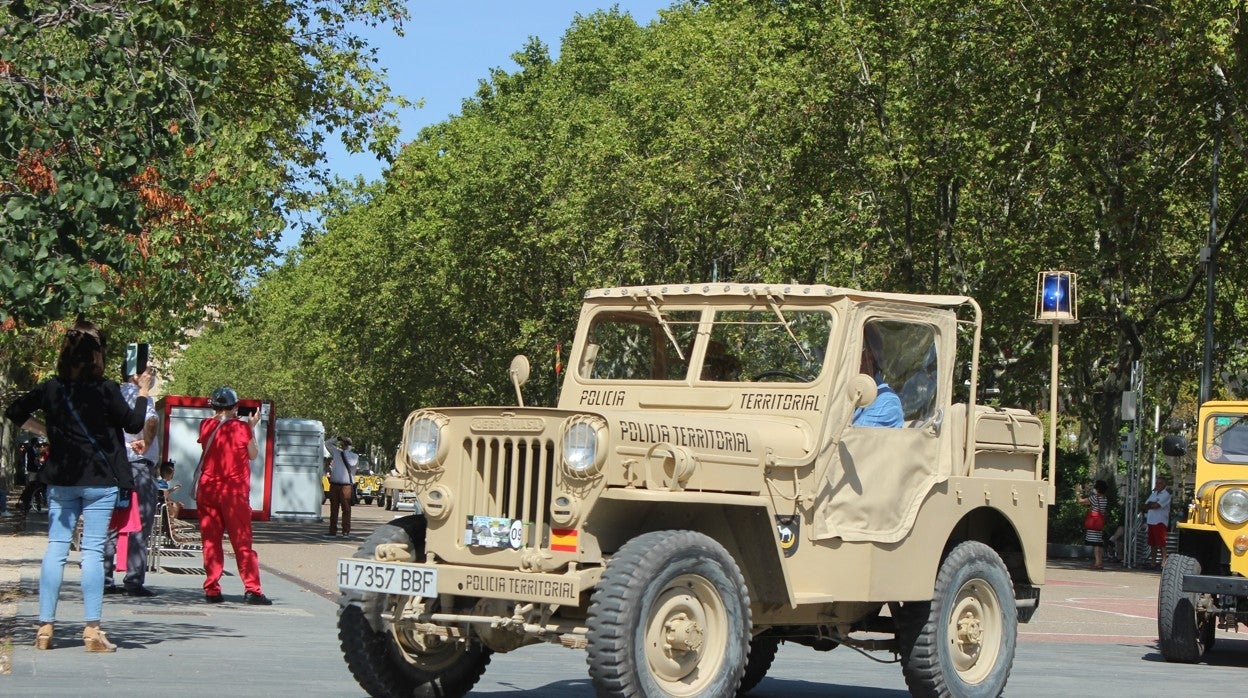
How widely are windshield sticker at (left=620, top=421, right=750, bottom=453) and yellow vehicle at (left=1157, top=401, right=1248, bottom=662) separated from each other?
698cm

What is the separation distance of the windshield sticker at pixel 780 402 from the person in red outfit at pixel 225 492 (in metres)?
6.37

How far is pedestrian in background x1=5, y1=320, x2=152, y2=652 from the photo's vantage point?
11094mm

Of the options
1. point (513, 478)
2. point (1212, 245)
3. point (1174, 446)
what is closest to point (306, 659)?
point (513, 478)

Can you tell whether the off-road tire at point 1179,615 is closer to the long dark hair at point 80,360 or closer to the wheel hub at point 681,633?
the wheel hub at point 681,633

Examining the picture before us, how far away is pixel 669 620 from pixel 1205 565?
8.32 m

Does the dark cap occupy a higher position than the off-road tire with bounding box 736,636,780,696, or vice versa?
the dark cap

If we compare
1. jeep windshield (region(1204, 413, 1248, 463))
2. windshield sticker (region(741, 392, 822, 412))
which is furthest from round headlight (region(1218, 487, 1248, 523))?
windshield sticker (region(741, 392, 822, 412))

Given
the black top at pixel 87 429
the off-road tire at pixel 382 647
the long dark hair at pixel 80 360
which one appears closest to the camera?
the off-road tire at pixel 382 647

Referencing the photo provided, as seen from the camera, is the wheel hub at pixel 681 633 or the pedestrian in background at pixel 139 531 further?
the pedestrian in background at pixel 139 531

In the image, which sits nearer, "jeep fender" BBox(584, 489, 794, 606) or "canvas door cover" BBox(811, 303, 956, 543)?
"jeep fender" BBox(584, 489, 794, 606)

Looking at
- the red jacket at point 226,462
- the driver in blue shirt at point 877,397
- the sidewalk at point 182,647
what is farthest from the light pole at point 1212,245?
the driver in blue shirt at point 877,397

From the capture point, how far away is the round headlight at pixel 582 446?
8.25m

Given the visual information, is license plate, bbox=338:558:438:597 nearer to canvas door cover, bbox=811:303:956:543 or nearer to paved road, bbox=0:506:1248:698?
paved road, bbox=0:506:1248:698

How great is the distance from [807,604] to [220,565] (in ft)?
24.7
